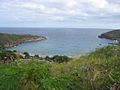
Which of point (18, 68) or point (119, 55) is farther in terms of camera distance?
point (119, 55)

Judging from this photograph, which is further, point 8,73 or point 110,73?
point 110,73

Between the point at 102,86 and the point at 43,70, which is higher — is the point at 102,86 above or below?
below

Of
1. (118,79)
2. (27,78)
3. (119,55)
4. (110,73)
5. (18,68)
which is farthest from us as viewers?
(119,55)

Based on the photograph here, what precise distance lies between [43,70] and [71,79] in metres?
0.46

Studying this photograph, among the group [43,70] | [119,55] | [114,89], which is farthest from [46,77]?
[119,55]

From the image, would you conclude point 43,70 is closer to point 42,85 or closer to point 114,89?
point 42,85

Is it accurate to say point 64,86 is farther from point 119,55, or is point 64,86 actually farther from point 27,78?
point 119,55

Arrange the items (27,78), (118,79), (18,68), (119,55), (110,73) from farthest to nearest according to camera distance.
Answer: (119,55) → (110,73) → (118,79) → (18,68) → (27,78)

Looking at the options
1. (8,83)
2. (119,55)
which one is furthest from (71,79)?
(119,55)

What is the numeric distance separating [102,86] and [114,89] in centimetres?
71

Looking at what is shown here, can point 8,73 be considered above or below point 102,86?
above

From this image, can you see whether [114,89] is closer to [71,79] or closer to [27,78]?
[71,79]

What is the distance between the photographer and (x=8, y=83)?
Result: 3.82 meters

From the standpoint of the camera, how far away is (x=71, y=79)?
4027 mm
